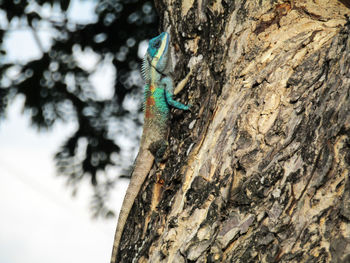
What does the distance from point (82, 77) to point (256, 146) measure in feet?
9.16

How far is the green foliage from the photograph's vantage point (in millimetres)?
4352

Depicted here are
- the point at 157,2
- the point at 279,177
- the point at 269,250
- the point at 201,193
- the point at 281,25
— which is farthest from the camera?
the point at 157,2

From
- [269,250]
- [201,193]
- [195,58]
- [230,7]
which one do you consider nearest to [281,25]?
[230,7]

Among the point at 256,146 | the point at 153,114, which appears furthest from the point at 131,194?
the point at 256,146

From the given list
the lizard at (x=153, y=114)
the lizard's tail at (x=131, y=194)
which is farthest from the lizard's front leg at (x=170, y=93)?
the lizard's tail at (x=131, y=194)

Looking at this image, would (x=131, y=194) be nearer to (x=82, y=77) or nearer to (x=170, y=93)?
(x=170, y=93)

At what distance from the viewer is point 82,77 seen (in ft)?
14.8

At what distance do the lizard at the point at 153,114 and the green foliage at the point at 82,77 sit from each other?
756 mm

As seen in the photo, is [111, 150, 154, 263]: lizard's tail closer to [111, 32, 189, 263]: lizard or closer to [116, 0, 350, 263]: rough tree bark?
[111, 32, 189, 263]: lizard

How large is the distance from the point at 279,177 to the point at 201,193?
0.40 meters

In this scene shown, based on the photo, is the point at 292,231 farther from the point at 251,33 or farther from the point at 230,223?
the point at 251,33

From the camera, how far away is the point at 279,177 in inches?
80.5

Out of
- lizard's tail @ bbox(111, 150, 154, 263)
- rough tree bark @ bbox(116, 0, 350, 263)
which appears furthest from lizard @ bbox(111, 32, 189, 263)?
rough tree bark @ bbox(116, 0, 350, 263)

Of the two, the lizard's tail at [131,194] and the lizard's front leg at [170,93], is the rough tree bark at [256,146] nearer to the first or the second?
the lizard's front leg at [170,93]
